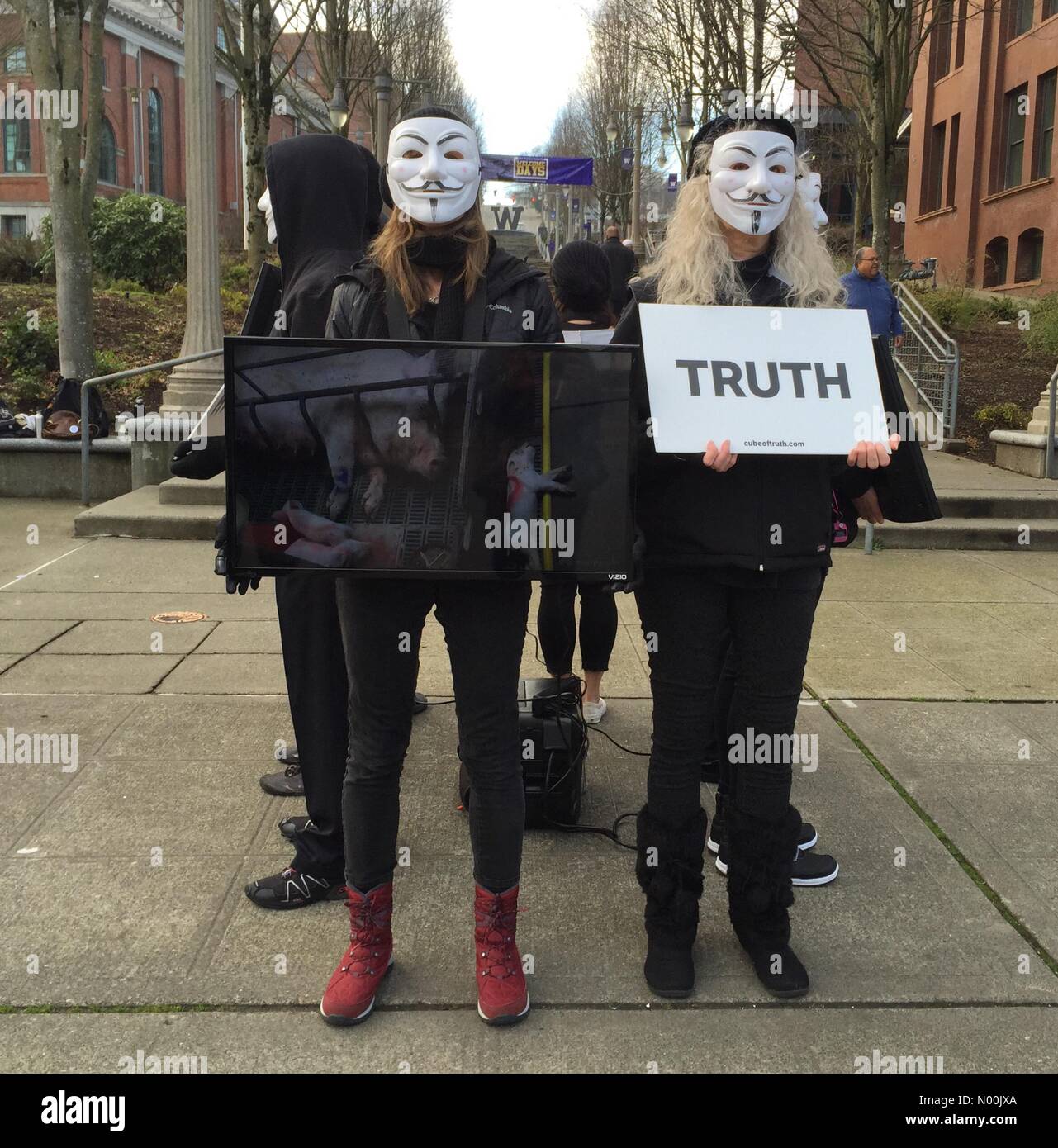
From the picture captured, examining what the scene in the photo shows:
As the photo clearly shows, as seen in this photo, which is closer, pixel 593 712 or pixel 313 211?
pixel 313 211

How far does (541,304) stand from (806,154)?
0.95 metres

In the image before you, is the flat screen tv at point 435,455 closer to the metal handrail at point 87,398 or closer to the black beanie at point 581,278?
the black beanie at point 581,278

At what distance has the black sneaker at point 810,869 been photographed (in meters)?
3.65

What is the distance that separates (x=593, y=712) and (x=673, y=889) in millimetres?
1985

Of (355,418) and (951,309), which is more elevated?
(951,309)

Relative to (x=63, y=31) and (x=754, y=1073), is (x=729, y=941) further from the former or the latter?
(x=63, y=31)

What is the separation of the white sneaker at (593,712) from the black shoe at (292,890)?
1.73 m

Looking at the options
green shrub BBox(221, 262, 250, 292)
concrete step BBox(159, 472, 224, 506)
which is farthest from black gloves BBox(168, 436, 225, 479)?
green shrub BBox(221, 262, 250, 292)

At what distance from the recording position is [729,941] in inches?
130

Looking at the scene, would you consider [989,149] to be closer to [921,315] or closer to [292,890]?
[921,315]

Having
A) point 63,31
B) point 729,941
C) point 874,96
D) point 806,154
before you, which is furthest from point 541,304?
point 874,96

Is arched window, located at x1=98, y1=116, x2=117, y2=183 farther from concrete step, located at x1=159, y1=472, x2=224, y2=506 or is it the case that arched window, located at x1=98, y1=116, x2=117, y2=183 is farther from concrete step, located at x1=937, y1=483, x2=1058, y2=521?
concrete step, located at x1=937, y1=483, x2=1058, y2=521

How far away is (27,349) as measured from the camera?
12.6 meters

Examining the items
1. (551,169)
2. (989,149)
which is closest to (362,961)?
(989,149)
